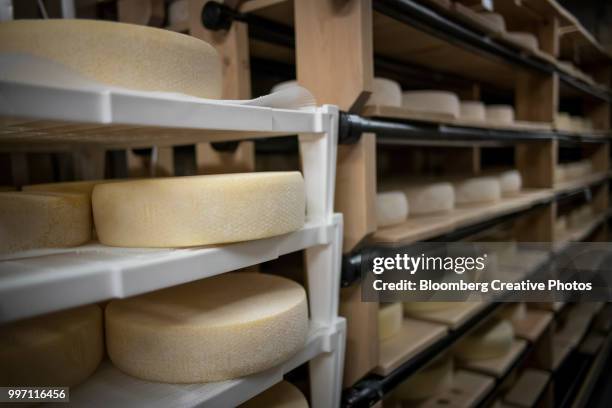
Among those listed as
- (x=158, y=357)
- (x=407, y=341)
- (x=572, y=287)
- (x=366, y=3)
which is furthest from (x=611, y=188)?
(x=158, y=357)

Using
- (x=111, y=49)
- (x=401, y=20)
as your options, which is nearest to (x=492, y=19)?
(x=401, y=20)

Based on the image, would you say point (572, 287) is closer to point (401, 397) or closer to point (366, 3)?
point (401, 397)

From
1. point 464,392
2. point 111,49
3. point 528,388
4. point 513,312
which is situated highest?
point 111,49

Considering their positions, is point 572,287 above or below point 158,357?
below

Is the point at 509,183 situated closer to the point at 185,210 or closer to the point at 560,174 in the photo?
the point at 560,174

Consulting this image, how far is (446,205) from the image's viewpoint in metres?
1.45

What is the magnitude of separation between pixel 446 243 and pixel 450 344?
0.33 metres

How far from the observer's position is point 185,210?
2.05 feet

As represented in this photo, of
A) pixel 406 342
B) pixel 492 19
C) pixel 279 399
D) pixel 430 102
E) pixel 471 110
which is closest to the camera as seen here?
pixel 279 399

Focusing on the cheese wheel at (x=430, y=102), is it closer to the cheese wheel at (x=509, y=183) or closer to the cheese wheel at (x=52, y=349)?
the cheese wheel at (x=509, y=183)

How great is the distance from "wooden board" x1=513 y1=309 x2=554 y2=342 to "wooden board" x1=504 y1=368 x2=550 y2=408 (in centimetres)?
22

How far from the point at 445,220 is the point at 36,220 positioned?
106 cm

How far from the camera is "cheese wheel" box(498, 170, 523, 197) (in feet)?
6.31

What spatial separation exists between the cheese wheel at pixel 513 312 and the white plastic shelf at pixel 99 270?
1644 millimetres
